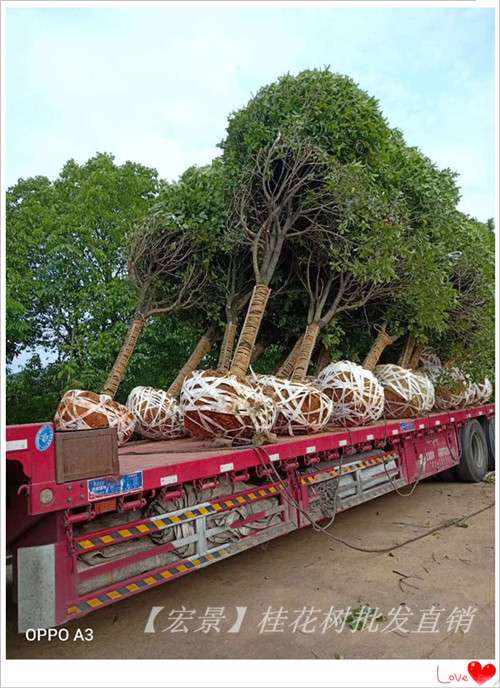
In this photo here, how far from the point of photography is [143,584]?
4414 millimetres

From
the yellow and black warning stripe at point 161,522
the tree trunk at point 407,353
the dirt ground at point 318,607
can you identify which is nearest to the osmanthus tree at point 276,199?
the yellow and black warning stripe at point 161,522

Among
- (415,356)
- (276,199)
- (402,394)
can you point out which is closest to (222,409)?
(276,199)

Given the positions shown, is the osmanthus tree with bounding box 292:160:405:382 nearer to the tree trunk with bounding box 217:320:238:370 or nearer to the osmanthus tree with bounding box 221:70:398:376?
the osmanthus tree with bounding box 221:70:398:376

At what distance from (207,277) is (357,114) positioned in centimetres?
347

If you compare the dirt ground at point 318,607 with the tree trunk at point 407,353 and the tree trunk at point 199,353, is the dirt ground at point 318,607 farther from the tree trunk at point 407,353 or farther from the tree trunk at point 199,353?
the tree trunk at point 407,353

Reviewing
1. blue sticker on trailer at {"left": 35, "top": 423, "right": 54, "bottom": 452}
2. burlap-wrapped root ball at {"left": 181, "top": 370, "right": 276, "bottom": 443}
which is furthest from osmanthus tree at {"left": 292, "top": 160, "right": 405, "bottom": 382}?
blue sticker on trailer at {"left": 35, "top": 423, "right": 54, "bottom": 452}

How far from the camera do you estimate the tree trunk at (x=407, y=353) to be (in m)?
11.1

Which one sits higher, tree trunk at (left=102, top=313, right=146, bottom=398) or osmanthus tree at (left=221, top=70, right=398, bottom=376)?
osmanthus tree at (left=221, top=70, right=398, bottom=376)

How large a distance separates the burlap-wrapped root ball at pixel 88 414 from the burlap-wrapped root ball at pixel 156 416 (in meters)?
0.60

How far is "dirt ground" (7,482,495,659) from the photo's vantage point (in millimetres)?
4273

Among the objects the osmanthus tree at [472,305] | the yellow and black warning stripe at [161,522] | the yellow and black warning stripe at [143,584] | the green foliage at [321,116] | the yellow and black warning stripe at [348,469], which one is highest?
the green foliage at [321,116]

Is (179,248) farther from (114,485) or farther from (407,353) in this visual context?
(114,485)

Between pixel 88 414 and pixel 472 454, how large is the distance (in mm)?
7929

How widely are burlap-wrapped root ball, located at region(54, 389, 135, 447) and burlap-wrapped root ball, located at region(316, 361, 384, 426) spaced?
3011mm
